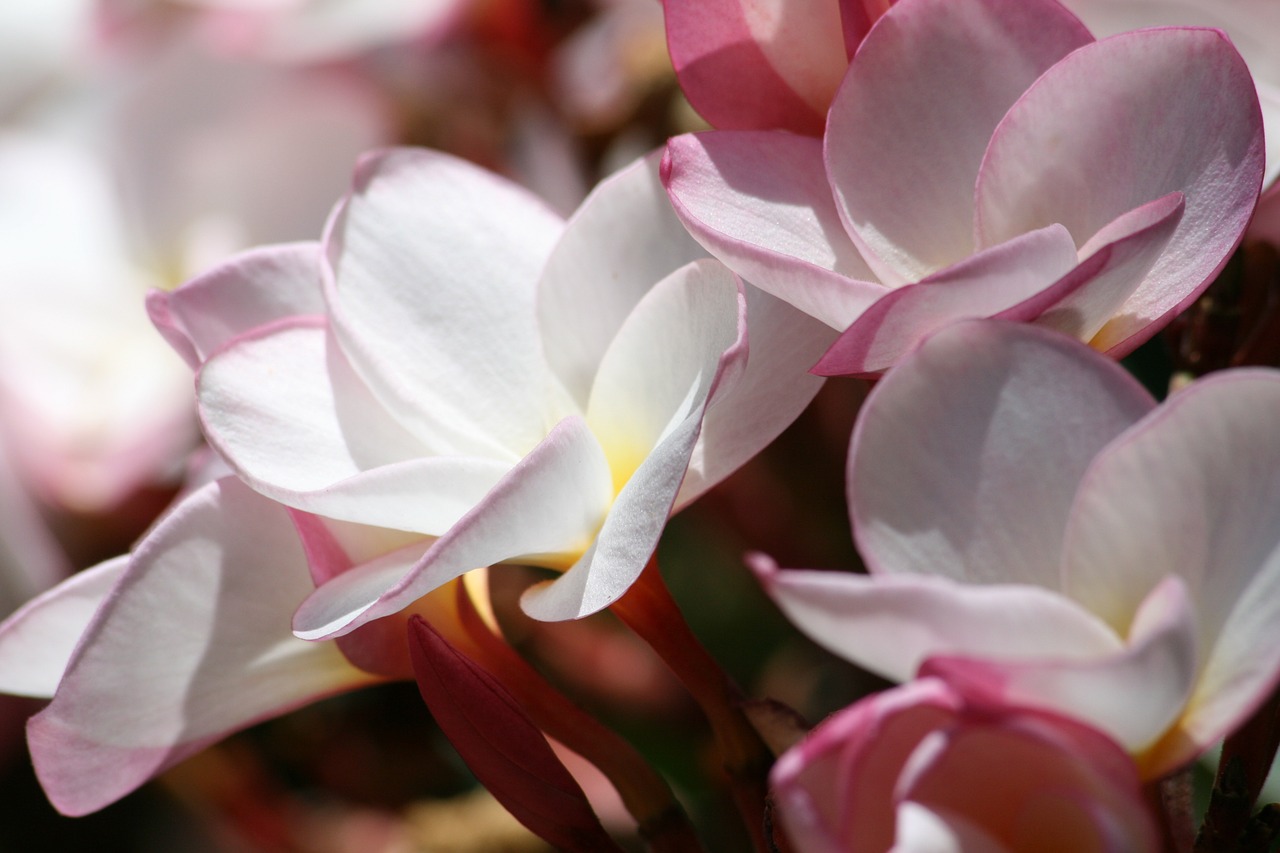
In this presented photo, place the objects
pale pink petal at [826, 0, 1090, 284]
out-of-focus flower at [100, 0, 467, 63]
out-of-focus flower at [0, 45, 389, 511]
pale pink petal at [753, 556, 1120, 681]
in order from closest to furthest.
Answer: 1. pale pink petal at [753, 556, 1120, 681]
2. pale pink petal at [826, 0, 1090, 284]
3. out-of-focus flower at [0, 45, 389, 511]
4. out-of-focus flower at [100, 0, 467, 63]

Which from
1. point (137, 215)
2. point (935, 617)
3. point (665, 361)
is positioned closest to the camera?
point (935, 617)

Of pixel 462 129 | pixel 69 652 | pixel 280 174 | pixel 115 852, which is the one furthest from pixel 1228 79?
pixel 115 852

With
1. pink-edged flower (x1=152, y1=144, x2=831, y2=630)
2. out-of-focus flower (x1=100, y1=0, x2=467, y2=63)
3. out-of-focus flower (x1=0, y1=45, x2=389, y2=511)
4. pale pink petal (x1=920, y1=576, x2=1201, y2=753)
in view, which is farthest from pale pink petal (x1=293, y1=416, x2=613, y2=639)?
out-of-focus flower (x1=100, y1=0, x2=467, y2=63)

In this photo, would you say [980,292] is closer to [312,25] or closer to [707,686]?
[707,686]

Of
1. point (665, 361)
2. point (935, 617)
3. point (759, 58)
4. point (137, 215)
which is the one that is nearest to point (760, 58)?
point (759, 58)

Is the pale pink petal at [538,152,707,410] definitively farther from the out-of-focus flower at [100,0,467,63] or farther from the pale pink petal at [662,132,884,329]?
the out-of-focus flower at [100,0,467,63]

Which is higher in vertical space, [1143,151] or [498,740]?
[1143,151]

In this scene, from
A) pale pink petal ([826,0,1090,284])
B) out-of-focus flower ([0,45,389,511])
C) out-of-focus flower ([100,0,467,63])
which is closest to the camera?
pale pink petal ([826,0,1090,284])
